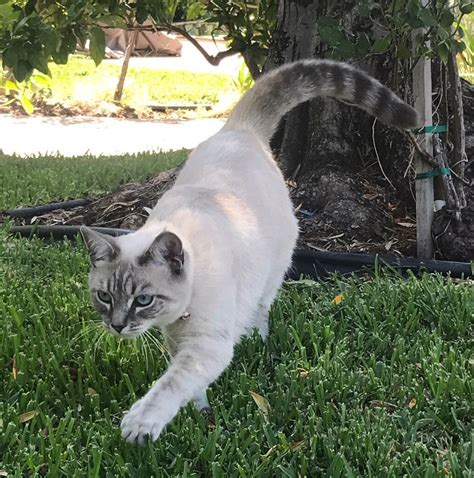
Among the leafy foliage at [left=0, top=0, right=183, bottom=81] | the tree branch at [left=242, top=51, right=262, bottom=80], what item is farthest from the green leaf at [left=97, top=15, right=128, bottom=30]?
the tree branch at [left=242, top=51, right=262, bottom=80]

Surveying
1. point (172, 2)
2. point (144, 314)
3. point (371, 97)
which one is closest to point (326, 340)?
point (144, 314)

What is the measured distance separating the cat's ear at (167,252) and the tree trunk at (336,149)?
1786mm

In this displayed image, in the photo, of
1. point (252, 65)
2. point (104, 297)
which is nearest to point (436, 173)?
point (252, 65)

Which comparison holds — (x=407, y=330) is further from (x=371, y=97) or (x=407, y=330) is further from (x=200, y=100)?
(x=200, y=100)

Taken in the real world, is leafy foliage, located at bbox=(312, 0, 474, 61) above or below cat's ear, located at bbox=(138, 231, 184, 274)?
above

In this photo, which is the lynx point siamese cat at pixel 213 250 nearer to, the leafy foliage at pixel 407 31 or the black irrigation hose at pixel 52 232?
the leafy foliage at pixel 407 31

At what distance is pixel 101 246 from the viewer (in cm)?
229

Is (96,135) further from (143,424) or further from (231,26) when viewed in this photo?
(143,424)

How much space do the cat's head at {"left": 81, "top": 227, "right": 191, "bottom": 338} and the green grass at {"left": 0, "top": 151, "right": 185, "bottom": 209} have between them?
113 inches

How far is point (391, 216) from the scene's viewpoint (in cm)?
409

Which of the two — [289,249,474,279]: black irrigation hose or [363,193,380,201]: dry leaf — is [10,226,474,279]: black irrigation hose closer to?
[289,249,474,279]: black irrigation hose

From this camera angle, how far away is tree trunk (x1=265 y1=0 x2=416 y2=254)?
4031mm

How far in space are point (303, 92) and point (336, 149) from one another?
3.26ft

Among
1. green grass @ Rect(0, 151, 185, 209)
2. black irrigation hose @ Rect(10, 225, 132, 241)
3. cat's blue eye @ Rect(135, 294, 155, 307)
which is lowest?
green grass @ Rect(0, 151, 185, 209)
